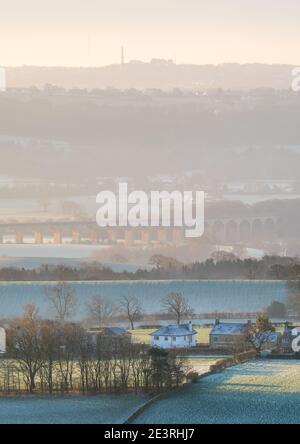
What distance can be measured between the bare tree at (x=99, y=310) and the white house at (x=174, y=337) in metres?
1.72

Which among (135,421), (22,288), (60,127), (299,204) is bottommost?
(135,421)

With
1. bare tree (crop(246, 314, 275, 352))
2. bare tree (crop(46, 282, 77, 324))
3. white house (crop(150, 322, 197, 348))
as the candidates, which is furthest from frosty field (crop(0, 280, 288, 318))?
bare tree (crop(246, 314, 275, 352))

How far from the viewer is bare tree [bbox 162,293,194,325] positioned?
96.4 ft

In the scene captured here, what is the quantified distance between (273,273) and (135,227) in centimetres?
1618

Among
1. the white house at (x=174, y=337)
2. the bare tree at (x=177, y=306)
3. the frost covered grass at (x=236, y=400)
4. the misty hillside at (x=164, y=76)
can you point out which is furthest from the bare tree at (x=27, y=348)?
the misty hillside at (x=164, y=76)

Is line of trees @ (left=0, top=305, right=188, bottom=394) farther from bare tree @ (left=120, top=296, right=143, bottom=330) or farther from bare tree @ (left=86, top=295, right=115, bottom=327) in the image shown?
bare tree @ (left=120, top=296, right=143, bottom=330)

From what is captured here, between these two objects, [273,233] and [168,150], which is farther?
[168,150]

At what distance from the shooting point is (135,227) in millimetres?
48812

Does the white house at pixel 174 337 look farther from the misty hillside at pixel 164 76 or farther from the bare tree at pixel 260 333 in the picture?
the misty hillside at pixel 164 76

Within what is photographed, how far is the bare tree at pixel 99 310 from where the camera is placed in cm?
2884

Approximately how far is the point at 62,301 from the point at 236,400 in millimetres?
9403

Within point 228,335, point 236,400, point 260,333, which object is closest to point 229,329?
point 228,335

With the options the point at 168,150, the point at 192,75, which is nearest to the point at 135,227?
the point at 168,150

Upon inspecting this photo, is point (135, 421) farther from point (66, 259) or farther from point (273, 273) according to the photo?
point (66, 259)
